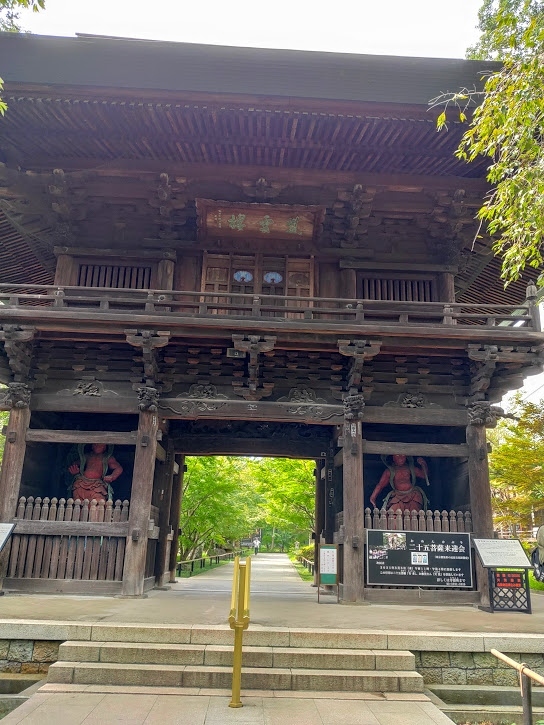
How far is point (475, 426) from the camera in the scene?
963 cm

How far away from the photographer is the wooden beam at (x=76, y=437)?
934 centimetres

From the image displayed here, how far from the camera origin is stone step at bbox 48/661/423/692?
523 cm

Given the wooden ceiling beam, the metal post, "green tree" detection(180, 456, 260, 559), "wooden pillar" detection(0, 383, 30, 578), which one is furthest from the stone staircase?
"green tree" detection(180, 456, 260, 559)

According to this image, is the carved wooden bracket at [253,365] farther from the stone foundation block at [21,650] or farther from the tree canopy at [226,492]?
the tree canopy at [226,492]

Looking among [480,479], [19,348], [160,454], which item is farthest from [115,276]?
[480,479]

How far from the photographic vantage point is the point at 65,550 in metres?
8.98

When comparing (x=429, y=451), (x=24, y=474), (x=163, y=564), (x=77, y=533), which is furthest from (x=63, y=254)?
(x=429, y=451)

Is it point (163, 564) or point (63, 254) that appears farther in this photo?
point (163, 564)

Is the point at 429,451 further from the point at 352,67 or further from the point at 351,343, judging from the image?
the point at 352,67

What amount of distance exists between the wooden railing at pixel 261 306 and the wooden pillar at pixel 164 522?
382 cm

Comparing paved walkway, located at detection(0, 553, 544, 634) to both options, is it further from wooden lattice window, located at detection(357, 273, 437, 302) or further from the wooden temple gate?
wooden lattice window, located at detection(357, 273, 437, 302)

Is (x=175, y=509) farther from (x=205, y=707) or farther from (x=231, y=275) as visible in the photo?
(x=205, y=707)

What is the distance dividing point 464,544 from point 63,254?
30.7 feet

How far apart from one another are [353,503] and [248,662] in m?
4.12
